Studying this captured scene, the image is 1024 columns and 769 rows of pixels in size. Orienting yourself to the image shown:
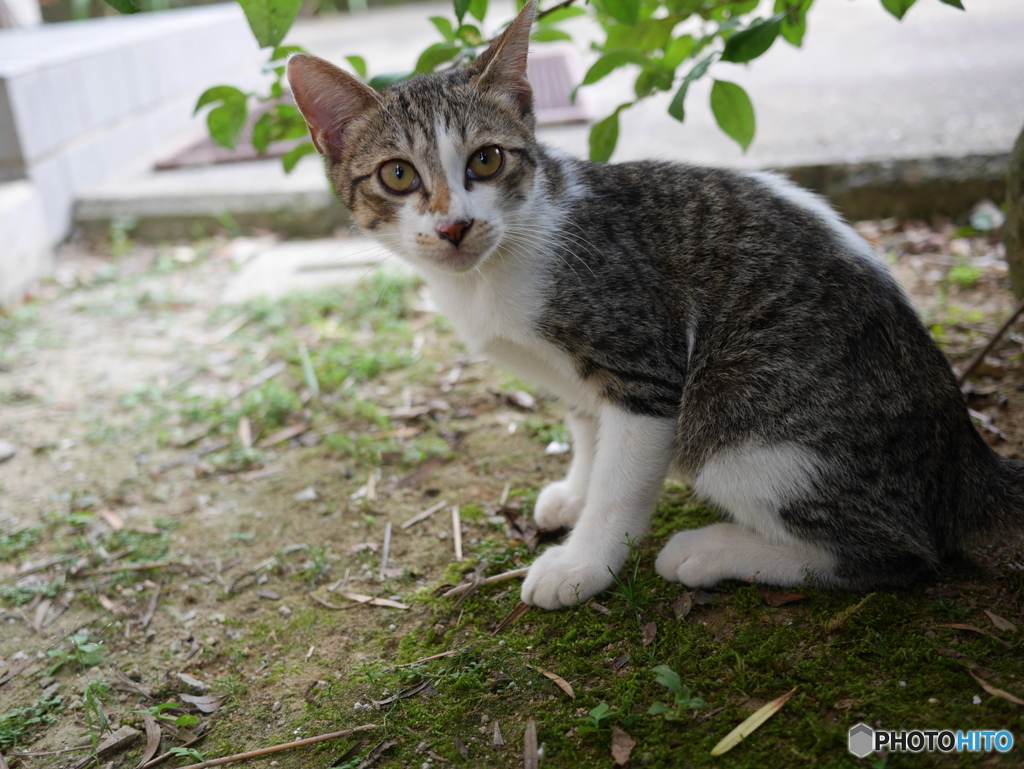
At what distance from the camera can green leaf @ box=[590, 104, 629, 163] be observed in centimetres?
337

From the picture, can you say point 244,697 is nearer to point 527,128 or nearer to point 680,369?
point 680,369

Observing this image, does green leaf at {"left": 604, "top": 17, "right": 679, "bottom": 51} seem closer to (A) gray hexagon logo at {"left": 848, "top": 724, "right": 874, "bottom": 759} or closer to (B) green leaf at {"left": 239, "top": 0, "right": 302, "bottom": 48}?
(B) green leaf at {"left": 239, "top": 0, "right": 302, "bottom": 48}

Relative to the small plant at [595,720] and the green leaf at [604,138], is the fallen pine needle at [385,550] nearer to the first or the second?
the small plant at [595,720]

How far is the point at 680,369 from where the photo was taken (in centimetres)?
268

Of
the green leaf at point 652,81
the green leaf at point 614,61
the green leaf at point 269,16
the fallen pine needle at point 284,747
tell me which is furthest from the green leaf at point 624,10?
the fallen pine needle at point 284,747

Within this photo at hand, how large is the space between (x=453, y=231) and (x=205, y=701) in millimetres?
1633

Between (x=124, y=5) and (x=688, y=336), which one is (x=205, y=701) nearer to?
(x=688, y=336)

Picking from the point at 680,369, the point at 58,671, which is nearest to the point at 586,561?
the point at 680,369

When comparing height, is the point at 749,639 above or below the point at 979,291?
below

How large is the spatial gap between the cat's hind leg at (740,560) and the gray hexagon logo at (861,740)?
570 mm

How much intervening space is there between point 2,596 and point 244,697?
125 cm

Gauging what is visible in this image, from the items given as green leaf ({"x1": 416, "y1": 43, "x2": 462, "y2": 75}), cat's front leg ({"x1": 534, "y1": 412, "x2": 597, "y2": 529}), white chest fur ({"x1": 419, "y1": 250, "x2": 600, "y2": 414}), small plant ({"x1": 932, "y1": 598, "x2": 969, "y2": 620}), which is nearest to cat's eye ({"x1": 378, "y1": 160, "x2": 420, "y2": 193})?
white chest fur ({"x1": 419, "y1": 250, "x2": 600, "y2": 414})

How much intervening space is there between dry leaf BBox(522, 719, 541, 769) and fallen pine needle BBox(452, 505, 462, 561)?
35.7 inches

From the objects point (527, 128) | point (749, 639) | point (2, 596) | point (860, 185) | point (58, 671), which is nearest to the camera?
point (749, 639)
